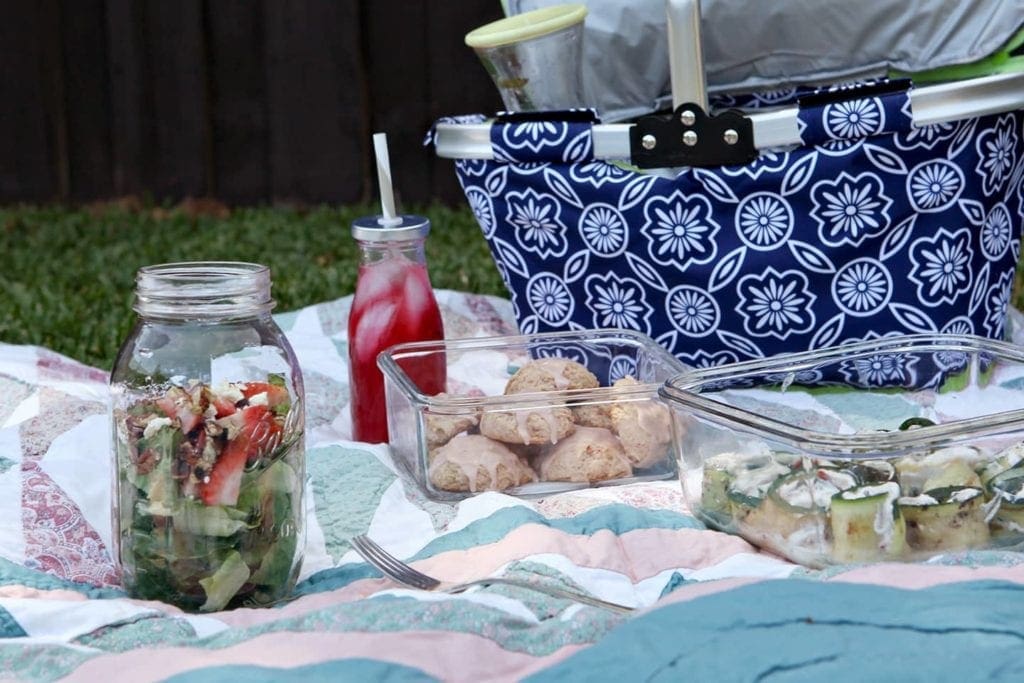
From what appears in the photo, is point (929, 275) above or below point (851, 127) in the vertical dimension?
below

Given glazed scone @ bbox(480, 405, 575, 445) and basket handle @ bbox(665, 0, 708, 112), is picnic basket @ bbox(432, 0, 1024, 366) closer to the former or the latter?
basket handle @ bbox(665, 0, 708, 112)

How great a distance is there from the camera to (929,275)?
1822 mm

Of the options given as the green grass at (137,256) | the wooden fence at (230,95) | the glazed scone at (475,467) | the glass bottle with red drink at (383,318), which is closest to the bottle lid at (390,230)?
the glass bottle with red drink at (383,318)

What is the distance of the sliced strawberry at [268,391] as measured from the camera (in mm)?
1149

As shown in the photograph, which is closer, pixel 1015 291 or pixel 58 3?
pixel 1015 291

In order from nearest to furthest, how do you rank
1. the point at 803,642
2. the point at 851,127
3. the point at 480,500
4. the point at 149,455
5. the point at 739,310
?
the point at 803,642, the point at 149,455, the point at 480,500, the point at 851,127, the point at 739,310

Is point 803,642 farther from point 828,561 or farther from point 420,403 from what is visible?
point 420,403

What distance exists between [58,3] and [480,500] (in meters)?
3.00

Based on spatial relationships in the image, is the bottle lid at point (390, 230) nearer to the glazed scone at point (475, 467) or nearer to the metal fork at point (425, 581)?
the glazed scone at point (475, 467)

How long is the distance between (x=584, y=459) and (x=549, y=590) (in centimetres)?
35

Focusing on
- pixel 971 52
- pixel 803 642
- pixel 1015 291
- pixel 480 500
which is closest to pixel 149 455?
pixel 480 500

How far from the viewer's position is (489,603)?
3.51 ft

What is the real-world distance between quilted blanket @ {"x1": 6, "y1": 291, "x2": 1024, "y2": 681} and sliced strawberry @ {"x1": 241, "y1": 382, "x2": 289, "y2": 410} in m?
0.16

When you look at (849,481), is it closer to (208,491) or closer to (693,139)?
(208,491)
